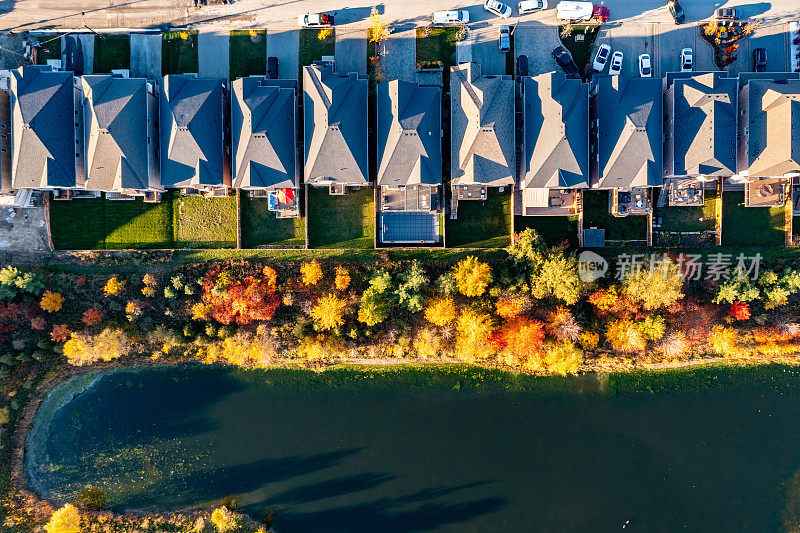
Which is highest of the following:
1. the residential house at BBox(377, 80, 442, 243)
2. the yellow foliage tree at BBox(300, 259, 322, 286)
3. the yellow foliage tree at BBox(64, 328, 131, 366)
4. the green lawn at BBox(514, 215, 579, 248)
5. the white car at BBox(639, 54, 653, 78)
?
the white car at BBox(639, 54, 653, 78)

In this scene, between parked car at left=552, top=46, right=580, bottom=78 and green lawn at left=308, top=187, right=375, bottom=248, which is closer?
parked car at left=552, top=46, right=580, bottom=78

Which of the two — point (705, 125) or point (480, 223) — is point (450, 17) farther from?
point (705, 125)

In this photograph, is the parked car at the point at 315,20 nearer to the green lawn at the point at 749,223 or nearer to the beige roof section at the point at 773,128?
the beige roof section at the point at 773,128

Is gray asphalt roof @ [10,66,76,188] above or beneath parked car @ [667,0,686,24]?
beneath

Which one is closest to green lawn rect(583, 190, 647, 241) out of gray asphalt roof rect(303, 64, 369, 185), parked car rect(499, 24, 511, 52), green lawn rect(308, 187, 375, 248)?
parked car rect(499, 24, 511, 52)

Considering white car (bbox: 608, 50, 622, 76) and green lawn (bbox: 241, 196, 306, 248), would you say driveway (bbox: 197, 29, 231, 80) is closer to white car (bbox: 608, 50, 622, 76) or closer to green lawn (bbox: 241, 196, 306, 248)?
green lawn (bbox: 241, 196, 306, 248)

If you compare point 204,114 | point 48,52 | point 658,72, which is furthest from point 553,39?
point 48,52

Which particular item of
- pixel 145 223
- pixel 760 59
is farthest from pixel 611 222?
pixel 145 223
